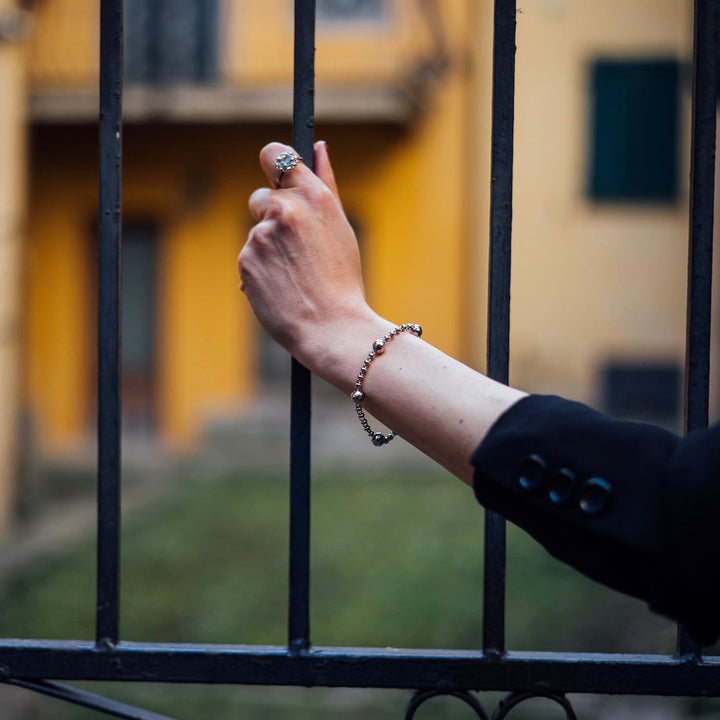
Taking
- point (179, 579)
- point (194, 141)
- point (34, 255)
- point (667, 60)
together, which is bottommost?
point (179, 579)

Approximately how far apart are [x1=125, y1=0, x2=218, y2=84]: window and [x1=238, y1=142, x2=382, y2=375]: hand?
9.21 meters

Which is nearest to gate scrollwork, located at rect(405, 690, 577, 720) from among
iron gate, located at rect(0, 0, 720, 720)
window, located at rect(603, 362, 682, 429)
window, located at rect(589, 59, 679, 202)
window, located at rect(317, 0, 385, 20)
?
iron gate, located at rect(0, 0, 720, 720)

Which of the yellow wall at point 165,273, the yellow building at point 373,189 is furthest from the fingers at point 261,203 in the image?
the yellow wall at point 165,273

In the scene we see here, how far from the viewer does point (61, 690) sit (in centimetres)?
111

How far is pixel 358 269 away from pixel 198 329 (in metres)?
9.56

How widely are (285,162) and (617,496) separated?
0.56 metres

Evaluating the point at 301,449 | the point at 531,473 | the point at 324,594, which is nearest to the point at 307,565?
the point at 301,449

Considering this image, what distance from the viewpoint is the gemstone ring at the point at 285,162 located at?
3.60 feet

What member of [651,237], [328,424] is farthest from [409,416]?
[651,237]

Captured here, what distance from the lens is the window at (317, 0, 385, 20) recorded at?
9.95 meters

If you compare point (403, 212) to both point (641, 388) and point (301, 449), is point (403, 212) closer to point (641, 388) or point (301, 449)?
point (641, 388)

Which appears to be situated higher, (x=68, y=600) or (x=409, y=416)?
(x=409, y=416)

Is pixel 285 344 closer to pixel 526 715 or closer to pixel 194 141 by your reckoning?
pixel 526 715

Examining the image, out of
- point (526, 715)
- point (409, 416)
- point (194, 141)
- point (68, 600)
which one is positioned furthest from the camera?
point (194, 141)
